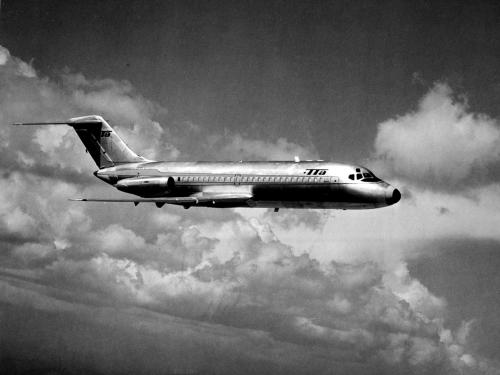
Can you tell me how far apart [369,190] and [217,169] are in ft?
36.5

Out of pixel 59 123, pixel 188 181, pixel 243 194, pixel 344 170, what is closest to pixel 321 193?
Answer: pixel 344 170

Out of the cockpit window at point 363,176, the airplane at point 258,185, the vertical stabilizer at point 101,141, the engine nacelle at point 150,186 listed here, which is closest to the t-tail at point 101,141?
the vertical stabilizer at point 101,141

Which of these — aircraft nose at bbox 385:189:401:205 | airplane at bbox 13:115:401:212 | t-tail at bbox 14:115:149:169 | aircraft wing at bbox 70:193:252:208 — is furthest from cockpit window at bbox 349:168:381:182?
t-tail at bbox 14:115:149:169

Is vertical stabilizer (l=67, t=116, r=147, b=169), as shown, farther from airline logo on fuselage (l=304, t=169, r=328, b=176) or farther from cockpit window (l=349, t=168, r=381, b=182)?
cockpit window (l=349, t=168, r=381, b=182)

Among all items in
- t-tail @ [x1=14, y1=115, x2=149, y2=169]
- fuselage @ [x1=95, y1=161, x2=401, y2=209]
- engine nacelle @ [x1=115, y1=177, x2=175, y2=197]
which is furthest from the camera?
t-tail @ [x1=14, y1=115, x2=149, y2=169]

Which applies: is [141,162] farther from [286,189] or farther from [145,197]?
[286,189]

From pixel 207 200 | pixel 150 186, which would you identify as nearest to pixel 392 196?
pixel 207 200

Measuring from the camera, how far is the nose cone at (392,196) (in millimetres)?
47312

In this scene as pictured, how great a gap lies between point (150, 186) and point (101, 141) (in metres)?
9.10

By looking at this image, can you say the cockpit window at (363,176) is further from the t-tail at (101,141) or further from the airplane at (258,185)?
the t-tail at (101,141)

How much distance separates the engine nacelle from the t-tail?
15.0ft

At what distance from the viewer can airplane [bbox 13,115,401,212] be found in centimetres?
4788

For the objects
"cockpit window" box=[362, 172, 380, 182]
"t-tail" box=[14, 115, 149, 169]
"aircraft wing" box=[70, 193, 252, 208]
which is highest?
"t-tail" box=[14, 115, 149, 169]

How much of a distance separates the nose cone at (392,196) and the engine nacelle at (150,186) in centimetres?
1554
